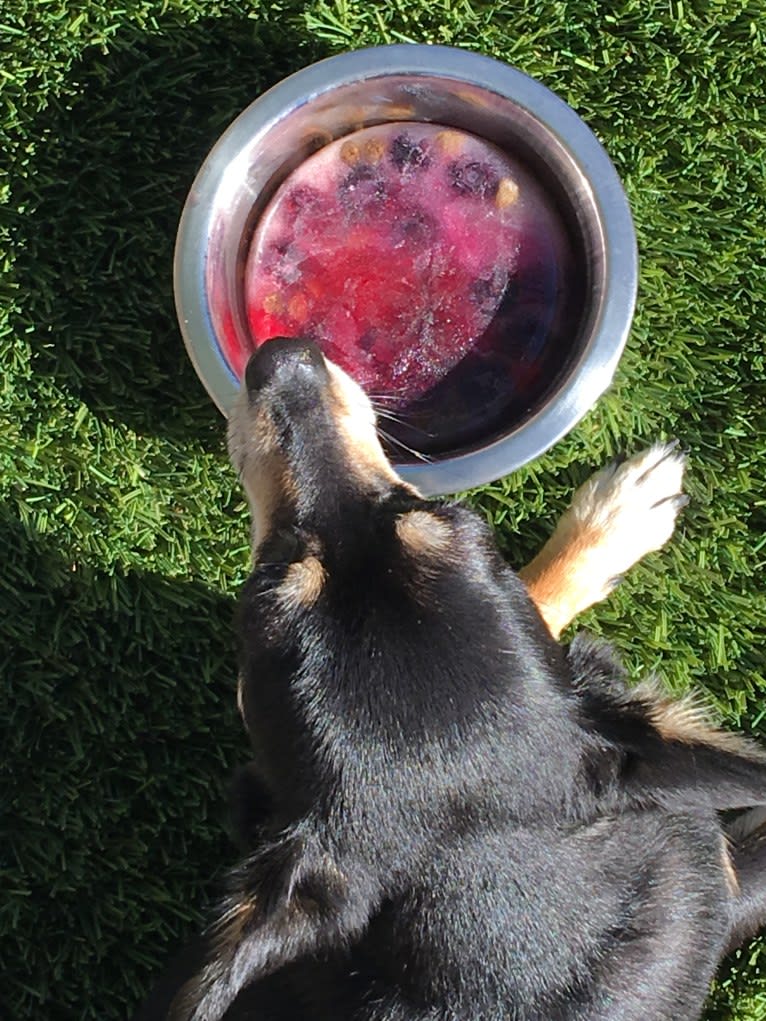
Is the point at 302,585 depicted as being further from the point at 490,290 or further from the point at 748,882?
the point at 748,882

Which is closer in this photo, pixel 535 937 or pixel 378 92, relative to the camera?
pixel 535 937

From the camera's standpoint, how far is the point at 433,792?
220 cm

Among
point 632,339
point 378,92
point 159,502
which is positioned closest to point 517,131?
point 378,92

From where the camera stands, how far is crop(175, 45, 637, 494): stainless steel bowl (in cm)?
305

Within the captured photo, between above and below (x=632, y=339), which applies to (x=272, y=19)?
above

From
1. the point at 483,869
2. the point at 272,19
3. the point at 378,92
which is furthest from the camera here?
the point at 272,19

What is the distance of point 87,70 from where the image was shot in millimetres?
3590

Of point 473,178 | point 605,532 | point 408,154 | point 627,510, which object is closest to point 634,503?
point 627,510

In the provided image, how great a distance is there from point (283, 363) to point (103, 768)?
5.44 ft

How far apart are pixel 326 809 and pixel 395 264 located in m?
1.69

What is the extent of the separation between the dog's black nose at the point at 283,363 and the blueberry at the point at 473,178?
0.88 meters

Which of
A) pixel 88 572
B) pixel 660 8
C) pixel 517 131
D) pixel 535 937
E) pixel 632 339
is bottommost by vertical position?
pixel 88 572

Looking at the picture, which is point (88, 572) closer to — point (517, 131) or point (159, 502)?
point (159, 502)

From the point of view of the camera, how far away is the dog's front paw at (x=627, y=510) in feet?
11.2
